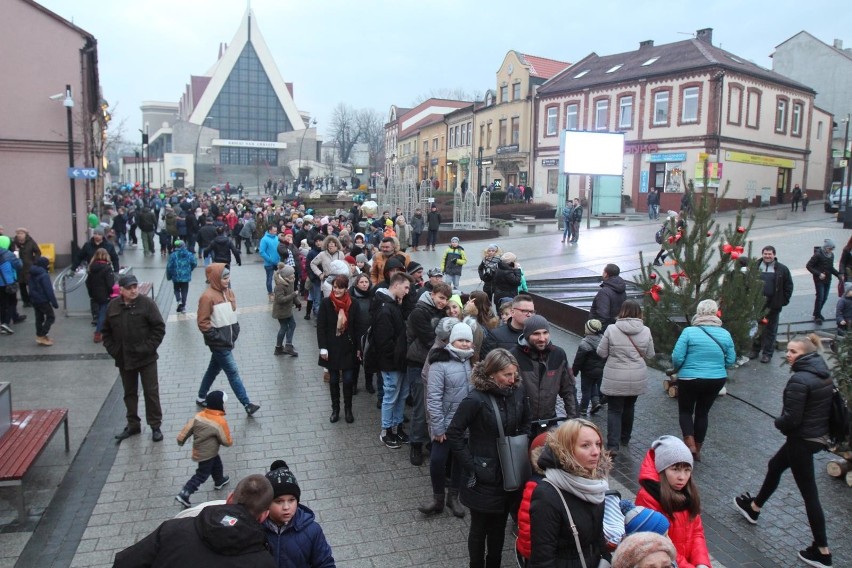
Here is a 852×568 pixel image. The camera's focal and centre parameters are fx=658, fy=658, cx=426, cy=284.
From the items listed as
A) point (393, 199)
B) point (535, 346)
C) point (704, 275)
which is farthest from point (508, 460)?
point (393, 199)

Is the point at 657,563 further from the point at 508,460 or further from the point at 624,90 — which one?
the point at 624,90

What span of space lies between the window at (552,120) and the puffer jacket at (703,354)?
128 feet

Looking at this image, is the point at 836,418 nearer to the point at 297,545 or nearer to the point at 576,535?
the point at 576,535

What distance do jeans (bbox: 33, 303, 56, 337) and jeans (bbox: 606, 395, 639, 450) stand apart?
30.0 feet

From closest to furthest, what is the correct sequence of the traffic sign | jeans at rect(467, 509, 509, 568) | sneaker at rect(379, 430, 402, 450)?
jeans at rect(467, 509, 509, 568) → sneaker at rect(379, 430, 402, 450) → the traffic sign

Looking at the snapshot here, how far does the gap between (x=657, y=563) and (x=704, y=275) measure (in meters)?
6.43

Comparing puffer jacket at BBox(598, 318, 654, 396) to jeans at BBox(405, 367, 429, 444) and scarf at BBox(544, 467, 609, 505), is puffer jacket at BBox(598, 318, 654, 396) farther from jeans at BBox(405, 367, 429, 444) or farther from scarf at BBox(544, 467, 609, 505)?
scarf at BBox(544, 467, 609, 505)

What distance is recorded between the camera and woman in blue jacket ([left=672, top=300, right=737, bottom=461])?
620 centimetres

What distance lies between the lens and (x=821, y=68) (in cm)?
4662

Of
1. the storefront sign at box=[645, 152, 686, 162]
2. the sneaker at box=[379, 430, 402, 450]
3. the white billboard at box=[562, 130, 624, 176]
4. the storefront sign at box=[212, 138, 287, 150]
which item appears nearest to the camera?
the sneaker at box=[379, 430, 402, 450]

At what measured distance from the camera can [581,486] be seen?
320 cm

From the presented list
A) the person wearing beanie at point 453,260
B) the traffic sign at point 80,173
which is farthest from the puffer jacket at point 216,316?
the traffic sign at point 80,173

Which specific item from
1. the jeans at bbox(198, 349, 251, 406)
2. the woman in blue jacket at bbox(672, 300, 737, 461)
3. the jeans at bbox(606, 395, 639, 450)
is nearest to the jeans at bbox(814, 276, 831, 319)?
the woman in blue jacket at bbox(672, 300, 737, 461)

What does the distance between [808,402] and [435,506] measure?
9.84 ft
